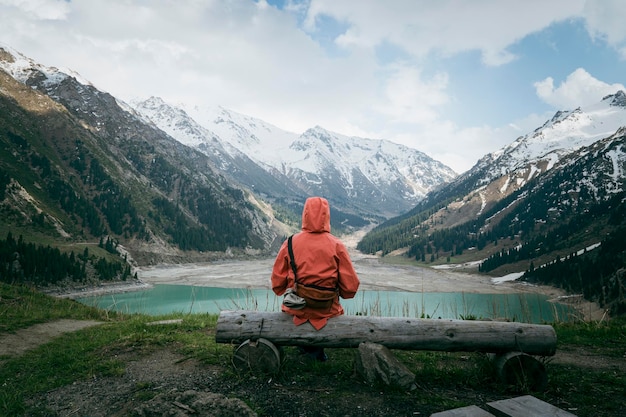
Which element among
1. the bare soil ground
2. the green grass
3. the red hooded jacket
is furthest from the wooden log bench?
the bare soil ground

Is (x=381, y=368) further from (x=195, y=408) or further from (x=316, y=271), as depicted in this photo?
(x=195, y=408)

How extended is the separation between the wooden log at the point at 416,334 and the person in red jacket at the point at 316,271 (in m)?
0.25

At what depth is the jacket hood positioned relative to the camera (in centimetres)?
699

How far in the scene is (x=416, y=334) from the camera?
6.93 meters

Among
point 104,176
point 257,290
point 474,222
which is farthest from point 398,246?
point 104,176

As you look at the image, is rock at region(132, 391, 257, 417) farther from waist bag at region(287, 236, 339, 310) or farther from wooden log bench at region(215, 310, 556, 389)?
waist bag at region(287, 236, 339, 310)

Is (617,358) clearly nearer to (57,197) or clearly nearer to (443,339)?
(443,339)

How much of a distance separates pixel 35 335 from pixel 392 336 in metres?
10.6

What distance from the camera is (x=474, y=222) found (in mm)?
196750

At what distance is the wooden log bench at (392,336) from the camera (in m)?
6.81

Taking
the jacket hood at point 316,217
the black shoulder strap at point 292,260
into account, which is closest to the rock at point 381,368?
the black shoulder strap at point 292,260

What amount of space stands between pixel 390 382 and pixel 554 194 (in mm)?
191924

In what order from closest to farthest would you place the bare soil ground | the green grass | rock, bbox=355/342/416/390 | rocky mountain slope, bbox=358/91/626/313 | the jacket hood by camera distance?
the bare soil ground < the green grass < rock, bbox=355/342/416/390 < the jacket hood < rocky mountain slope, bbox=358/91/626/313

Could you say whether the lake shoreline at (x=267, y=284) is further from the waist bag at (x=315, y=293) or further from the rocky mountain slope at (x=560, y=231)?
the waist bag at (x=315, y=293)
